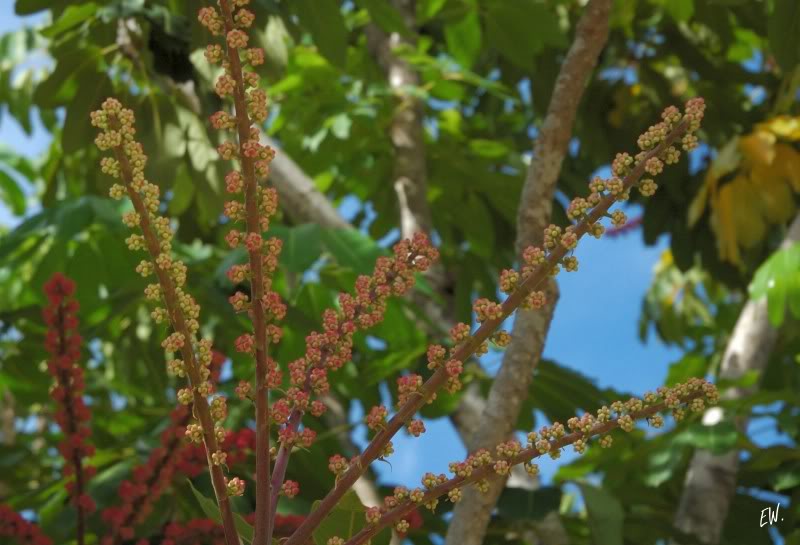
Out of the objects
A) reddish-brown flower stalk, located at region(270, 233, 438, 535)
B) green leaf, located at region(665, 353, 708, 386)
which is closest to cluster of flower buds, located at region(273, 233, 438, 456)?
reddish-brown flower stalk, located at region(270, 233, 438, 535)

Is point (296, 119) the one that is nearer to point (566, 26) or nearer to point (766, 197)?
point (566, 26)

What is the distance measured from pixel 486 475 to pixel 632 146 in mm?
2721

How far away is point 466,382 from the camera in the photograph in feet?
8.80

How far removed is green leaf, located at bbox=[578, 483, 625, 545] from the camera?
7.23 feet

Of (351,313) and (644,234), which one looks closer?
(351,313)

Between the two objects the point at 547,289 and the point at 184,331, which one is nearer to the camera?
the point at 184,331

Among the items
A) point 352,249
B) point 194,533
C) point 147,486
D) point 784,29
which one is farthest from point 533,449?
point 352,249

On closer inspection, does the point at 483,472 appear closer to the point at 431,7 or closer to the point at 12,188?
the point at 431,7

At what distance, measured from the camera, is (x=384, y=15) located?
8.25 feet

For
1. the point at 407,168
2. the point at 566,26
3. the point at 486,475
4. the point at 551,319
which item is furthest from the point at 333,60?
the point at 566,26

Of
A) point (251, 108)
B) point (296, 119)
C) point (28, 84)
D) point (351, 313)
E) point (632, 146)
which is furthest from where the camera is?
point (28, 84)

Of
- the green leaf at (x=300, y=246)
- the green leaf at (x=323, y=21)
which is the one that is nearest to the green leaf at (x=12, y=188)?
the green leaf at (x=300, y=246)

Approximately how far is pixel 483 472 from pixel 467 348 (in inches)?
4.7

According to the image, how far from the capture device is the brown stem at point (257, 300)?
1.16 m
